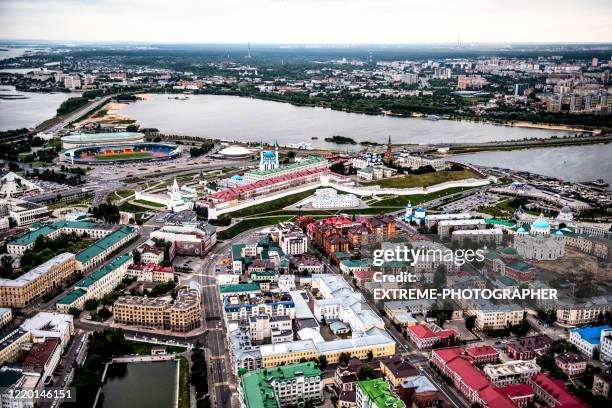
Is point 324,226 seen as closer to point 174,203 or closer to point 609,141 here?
point 174,203

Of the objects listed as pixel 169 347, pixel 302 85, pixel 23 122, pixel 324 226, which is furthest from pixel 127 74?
pixel 169 347

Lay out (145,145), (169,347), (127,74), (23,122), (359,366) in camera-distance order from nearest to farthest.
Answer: (359,366), (169,347), (145,145), (23,122), (127,74)

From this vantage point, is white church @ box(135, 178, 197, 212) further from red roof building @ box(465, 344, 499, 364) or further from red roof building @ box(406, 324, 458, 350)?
red roof building @ box(465, 344, 499, 364)

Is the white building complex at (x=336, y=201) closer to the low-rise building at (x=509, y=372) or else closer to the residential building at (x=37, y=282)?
the residential building at (x=37, y=282)

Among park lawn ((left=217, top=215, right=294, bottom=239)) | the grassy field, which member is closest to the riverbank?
the grassy field

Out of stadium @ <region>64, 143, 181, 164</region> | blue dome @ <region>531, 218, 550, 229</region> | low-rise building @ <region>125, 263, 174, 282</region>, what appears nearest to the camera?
low-rise building @ <region>125, 263, 174, 282</region>

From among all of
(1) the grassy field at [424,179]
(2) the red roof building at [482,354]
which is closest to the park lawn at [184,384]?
(2) the red roof building at [482,354]

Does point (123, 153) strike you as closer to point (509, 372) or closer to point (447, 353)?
point (447, 353)
